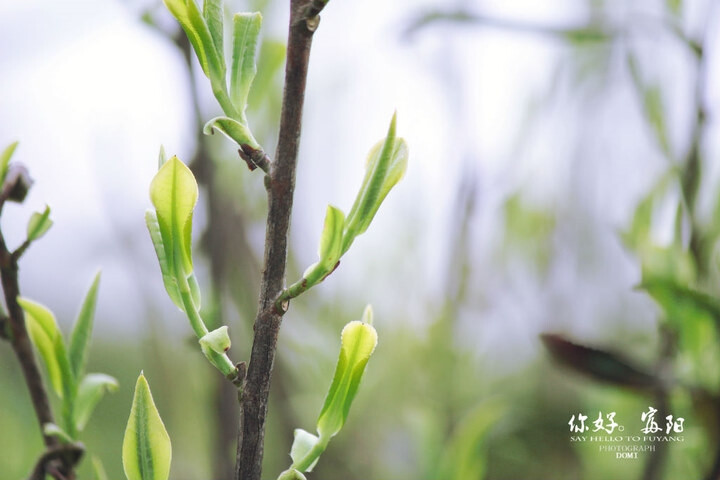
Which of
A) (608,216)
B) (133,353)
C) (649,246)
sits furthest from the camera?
(133,353)

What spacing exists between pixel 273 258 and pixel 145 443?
5 cm

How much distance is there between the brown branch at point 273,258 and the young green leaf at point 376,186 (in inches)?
0.7

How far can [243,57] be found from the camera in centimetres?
13

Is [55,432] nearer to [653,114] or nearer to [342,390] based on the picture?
[342,390]

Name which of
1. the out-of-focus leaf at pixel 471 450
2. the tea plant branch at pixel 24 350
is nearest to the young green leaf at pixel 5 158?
the tea plant branch at pixel 24 350

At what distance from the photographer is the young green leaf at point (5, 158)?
6.4 inches

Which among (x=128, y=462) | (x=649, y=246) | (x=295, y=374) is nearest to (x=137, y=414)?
(x=128, y=462)

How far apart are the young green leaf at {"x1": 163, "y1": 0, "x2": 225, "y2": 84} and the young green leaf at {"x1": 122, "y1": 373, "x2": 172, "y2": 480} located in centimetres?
6

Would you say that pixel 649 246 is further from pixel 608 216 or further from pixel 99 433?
pixel 99 433

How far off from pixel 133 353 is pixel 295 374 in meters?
0.25

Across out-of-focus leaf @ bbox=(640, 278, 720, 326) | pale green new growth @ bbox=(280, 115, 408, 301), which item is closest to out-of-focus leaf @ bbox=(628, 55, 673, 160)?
out-of-focus leaf @ bbox=(640, 278, 720, 326)

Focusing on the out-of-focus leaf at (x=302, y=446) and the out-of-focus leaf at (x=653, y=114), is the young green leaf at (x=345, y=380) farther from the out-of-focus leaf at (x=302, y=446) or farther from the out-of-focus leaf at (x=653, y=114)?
the out-of-focus leaf at (x=653, y=114)

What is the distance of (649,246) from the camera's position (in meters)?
0.26

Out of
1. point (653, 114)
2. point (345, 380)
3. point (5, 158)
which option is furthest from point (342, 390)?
point (653, 114)
